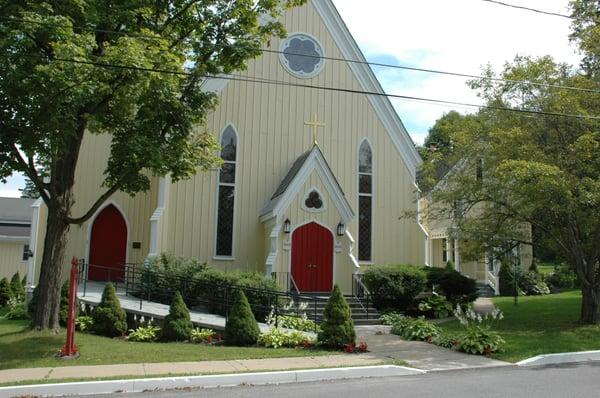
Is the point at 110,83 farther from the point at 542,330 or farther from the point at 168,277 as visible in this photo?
the point at 542,330

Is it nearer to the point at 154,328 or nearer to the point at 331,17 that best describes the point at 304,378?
the point at 154,328

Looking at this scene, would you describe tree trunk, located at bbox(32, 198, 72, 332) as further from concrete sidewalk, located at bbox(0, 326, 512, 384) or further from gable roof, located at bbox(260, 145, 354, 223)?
gable roof, located at bbox(260, 145, 354, 223)

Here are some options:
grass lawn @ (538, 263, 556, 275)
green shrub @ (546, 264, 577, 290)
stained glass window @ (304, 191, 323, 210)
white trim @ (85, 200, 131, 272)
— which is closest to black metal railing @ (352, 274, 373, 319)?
stained glass window @ (304, 191, 323, 210)

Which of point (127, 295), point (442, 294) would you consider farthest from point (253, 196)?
point (442, 294)

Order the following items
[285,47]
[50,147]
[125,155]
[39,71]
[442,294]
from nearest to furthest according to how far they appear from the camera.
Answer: [39,71] < [50,147] < [125,155] < [442,294] < [285,47]

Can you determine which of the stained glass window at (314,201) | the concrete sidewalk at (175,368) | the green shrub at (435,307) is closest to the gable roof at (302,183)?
the stained glass window at (314,201)

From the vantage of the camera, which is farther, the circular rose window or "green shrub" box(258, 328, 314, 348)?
the circular rose window

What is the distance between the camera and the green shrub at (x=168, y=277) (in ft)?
52.2

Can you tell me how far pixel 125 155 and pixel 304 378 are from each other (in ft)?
19.5

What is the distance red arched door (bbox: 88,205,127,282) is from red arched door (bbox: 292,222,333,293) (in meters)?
6.38

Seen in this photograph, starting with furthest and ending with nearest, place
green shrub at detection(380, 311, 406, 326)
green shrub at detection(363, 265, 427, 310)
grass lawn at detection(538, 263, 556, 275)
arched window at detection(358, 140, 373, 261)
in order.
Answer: grass lawn at detection(538, 263, 556, 275) < arched window at detection(358, 140, 373, 261) < green shrub at detection(363, 265, 427, 310) < green shrub at detection(380, 311, 406, 326)

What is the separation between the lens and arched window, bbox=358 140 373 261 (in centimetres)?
2119

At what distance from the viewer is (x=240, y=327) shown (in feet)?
41.1

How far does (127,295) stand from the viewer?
55.2 ft
